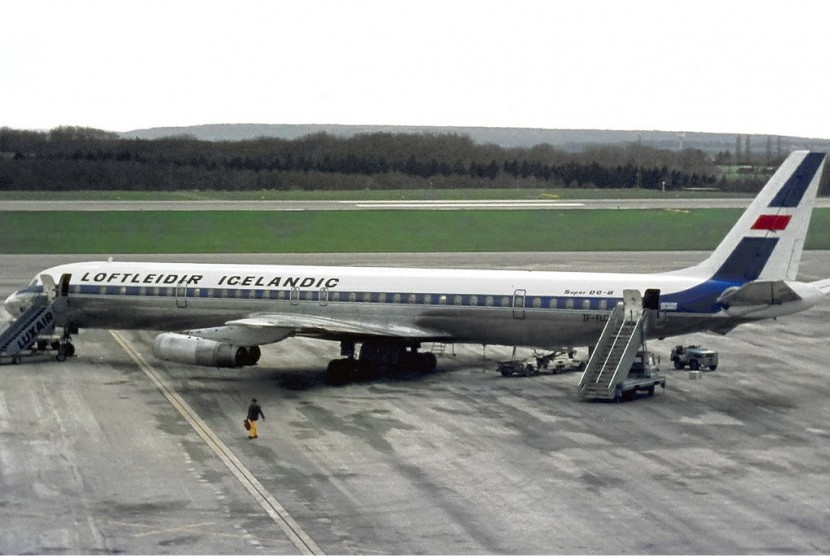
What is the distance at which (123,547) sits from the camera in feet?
94.3

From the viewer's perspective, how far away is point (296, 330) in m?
48.6

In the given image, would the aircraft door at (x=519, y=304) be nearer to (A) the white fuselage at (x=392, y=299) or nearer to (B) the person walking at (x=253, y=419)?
(A) the white fuselage at (x=392, y=299)

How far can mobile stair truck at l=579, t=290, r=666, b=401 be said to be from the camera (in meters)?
46.2

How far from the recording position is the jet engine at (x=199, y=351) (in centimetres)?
4778

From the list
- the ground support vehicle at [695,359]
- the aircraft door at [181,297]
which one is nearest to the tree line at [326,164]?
the aircraft door at [181,297]

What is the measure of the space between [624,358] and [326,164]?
120 meters

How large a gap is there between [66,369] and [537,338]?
18.9m

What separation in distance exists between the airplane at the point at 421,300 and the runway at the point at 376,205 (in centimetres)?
8248

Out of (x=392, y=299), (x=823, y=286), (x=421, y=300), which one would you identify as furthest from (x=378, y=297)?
(x=823, y=286)

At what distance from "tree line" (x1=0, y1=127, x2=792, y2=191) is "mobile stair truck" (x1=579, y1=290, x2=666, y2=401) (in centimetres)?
10559

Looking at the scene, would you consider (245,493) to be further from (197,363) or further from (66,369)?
(66,369)

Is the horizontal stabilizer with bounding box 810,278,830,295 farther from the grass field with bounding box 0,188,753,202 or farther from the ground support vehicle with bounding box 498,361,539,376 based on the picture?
the grass field with bounding box 0,188,753,202

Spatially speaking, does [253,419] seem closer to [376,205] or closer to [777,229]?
[777,229]

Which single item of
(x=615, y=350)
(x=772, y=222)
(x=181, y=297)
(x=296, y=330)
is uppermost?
(x=772, y=222)
